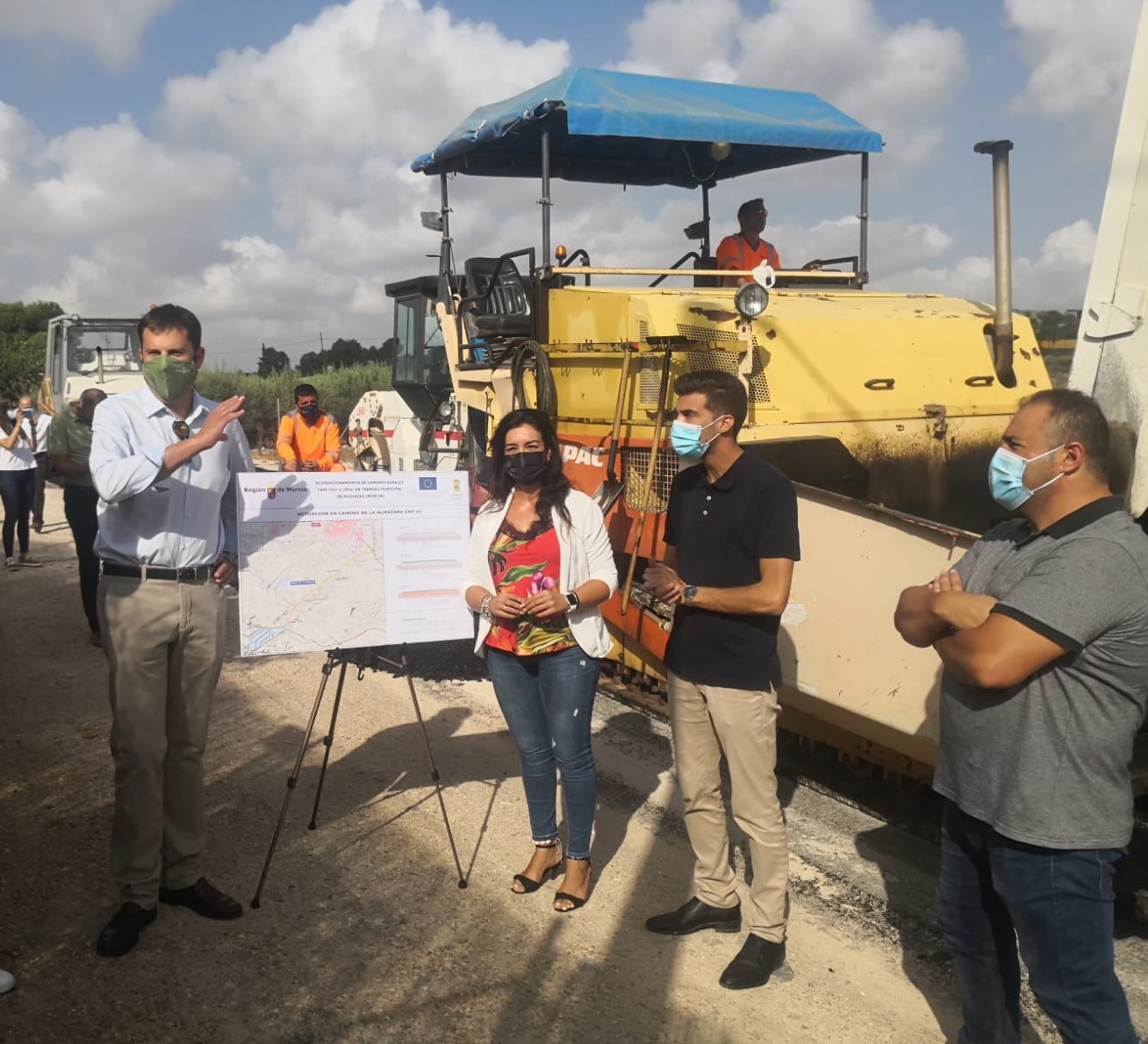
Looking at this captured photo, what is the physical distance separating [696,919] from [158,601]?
6.94 ft

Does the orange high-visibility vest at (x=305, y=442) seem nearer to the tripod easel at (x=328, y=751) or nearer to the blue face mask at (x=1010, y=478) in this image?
the tripod easel at (x=328, y=751)

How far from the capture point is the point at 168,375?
348 cm

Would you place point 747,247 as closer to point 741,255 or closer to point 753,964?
point 741,255

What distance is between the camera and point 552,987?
3254mm

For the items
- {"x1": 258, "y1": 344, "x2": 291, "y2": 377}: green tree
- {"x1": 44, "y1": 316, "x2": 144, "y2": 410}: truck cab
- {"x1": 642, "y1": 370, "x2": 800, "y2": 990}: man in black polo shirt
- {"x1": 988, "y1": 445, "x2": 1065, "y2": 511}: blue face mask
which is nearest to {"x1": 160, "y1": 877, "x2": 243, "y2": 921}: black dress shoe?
{"x1": 642, "y1": 370, "x2": 800, "y2": 990}: man in black polo shirt

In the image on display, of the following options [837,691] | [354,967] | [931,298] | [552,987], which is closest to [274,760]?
[354,967]

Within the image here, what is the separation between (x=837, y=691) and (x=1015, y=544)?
5.51ft

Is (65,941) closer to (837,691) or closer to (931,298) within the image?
(837,691)

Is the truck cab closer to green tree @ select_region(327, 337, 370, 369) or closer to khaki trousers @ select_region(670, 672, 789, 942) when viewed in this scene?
khaki trousers @ select_region(670, 672, 789, 942)

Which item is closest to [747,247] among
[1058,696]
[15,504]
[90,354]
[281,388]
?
[1058,696]

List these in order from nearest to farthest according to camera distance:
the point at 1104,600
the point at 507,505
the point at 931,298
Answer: the point at 1104,600 → the point at 507,505 → the point at 931,298

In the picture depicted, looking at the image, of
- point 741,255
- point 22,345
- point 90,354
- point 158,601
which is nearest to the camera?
point 158,601

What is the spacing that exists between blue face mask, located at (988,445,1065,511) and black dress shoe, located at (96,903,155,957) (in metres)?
2.99

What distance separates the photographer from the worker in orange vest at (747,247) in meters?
7.02
